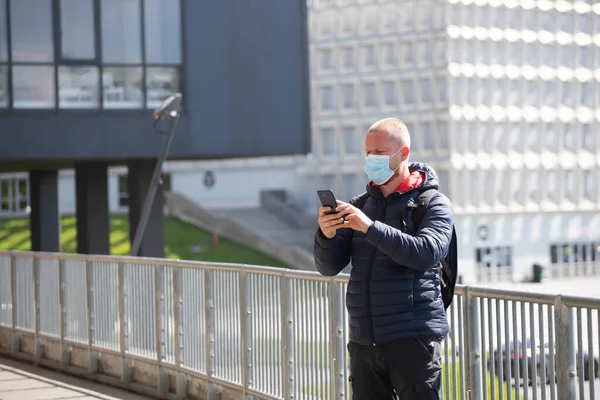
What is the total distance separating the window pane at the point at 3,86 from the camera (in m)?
29.4

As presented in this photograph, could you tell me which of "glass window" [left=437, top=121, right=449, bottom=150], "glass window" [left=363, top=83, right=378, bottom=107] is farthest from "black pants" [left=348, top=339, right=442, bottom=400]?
"glass window" [left=363, top=83, right=378, bottom=107]

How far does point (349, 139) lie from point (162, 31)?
209 feet

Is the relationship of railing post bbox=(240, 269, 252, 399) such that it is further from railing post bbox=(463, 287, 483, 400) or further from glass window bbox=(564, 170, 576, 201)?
glass window bbox=(564, 170, 576, 201)

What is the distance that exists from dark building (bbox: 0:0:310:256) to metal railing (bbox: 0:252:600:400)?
1359cm

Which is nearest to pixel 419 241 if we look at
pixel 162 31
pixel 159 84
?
pixel 159 84

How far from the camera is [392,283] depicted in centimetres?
560

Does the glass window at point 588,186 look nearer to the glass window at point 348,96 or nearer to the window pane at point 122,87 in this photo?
the glass window at point 348,96

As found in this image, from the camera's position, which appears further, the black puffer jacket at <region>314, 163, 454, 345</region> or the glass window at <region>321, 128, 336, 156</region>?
the glass window at <region>321, 128, 336, 156</region>

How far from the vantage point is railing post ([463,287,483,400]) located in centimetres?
718

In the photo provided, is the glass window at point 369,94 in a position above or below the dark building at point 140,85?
above

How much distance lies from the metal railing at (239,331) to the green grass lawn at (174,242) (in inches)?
2248

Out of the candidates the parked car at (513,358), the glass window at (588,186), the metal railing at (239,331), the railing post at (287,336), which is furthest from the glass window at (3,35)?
the glass window at (588,186)

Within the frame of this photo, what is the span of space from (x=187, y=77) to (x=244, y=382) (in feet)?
72.0

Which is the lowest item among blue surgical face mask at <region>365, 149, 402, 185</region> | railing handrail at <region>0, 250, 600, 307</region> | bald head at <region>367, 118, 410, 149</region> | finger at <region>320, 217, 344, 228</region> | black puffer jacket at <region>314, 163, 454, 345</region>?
railing handrail at <region>0, 250, 600, 307</region>
